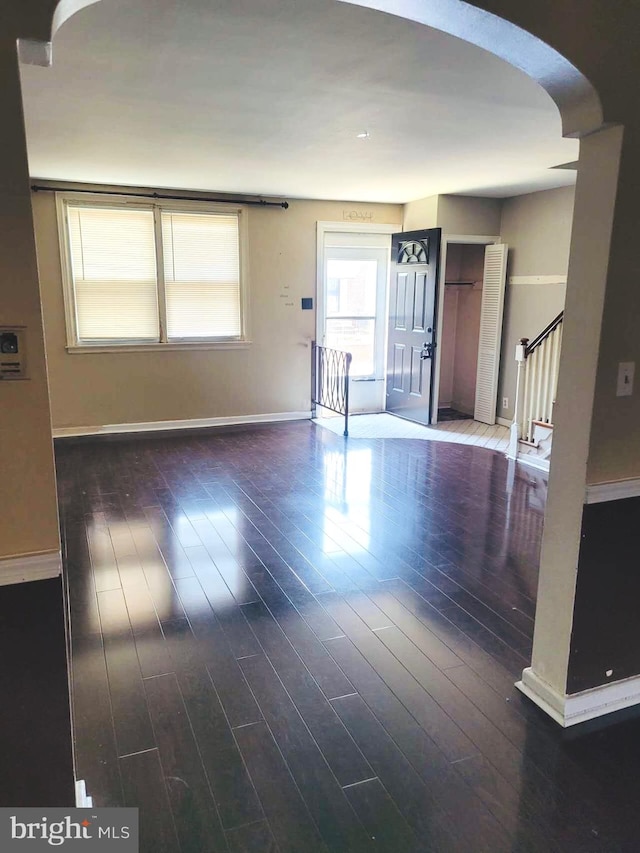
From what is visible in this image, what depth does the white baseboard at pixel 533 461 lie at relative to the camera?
16.6 ft

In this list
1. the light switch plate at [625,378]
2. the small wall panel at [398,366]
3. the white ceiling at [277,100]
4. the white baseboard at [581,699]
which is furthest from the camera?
the small wall panel at [398,366]

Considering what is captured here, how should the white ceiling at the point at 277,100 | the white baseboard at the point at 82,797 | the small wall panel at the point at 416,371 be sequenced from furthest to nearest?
1. the small wall panel at the point at 416,371
2. the white ceiling at the point at 277,100
3. the white baseboard at the point at 82,797

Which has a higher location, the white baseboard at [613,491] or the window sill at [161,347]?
the window sill at [161,347]

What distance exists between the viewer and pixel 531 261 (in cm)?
606

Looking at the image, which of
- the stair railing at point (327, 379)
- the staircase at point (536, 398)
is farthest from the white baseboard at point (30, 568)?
the stair railing at point (327, 379)

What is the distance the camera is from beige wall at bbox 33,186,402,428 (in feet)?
19.2

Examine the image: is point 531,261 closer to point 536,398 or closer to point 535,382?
point 535,382

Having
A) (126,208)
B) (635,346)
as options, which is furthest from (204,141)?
(635,346)

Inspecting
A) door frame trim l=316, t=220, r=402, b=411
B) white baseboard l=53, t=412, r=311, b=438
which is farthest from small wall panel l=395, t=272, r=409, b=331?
white baseboard l=53, t=412, r=311, b=438

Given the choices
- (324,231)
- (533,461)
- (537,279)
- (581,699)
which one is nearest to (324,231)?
(324,231)

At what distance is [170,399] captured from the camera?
629 cm

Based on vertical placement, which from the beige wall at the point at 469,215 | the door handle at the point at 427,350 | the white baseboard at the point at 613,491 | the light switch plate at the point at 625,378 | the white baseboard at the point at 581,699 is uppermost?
the beige wall at the point at 469,215

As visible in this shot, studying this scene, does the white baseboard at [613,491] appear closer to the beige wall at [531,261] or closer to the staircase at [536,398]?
the staircase at [536,398]

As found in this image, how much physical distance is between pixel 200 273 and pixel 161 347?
0.89 metres
